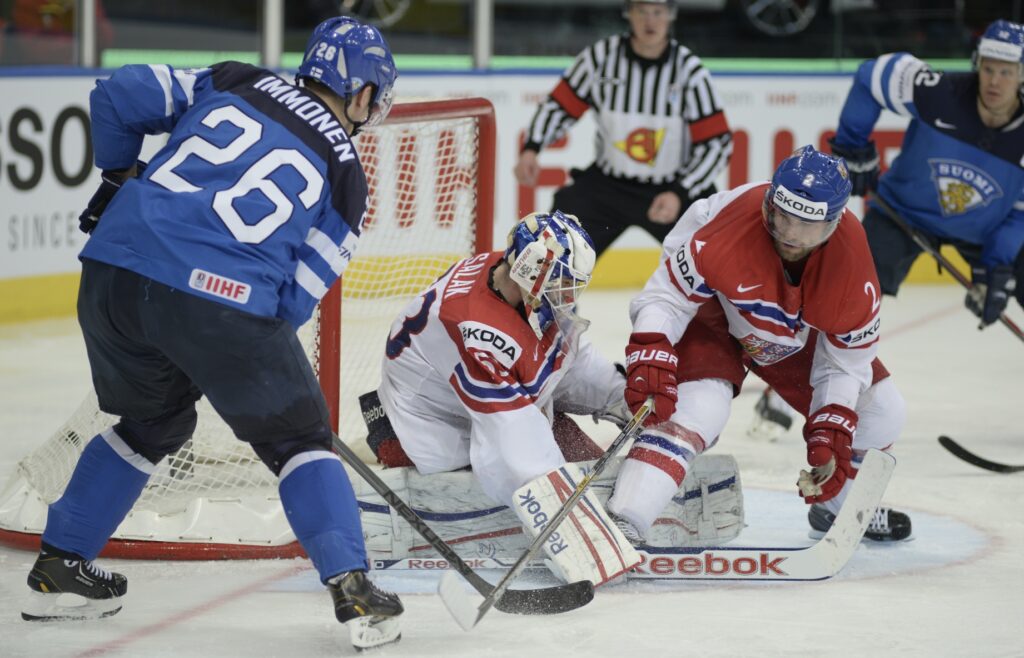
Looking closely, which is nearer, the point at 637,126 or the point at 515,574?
the point at 515,574

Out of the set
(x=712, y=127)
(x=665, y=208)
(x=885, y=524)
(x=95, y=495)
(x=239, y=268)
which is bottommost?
(x=885, y=524)

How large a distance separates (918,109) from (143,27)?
340cm

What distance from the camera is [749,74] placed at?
7207 mm

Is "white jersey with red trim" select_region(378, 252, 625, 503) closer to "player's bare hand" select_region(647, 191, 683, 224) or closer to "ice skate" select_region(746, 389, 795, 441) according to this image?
"ice skate" select_region(746, 389, 795, 441)

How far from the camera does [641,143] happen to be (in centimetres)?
514

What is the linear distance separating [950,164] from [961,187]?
2.9 inches

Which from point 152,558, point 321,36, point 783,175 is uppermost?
point 321,36

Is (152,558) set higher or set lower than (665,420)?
lower

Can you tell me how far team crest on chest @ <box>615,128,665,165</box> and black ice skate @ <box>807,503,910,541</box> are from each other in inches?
75.7

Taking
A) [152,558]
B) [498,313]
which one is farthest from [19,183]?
[498,313]

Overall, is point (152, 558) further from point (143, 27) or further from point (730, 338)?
point (143, 27)

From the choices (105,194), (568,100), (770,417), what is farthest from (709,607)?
(568,100)

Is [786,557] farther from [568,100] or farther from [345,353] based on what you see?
[568,100]

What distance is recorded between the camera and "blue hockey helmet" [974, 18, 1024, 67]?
13.5 feet
